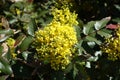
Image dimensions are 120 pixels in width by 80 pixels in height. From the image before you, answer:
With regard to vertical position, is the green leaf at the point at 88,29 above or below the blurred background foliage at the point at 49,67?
above

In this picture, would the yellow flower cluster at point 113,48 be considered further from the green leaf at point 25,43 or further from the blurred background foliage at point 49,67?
the green leaf at point 25,43

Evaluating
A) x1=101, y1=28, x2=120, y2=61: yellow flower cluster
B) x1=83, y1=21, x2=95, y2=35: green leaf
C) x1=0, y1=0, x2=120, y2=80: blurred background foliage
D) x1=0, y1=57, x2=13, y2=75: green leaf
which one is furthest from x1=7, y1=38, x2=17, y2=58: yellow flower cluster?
x1=101, y1=28, x2=120, y2=61: yellow flower cluster

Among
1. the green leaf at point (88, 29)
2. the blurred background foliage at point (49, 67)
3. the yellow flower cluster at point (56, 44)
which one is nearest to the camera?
the yellow flower cluster at point (56, 44)

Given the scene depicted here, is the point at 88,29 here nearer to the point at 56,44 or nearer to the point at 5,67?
the point at 56,44

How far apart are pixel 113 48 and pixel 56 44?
410 mm

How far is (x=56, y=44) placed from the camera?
233cm

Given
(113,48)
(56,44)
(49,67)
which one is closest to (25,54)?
(49,67)

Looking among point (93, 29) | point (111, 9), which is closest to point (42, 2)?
point (111, 9)

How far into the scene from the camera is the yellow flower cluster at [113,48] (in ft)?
7.94

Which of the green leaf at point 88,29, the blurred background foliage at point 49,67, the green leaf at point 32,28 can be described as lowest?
the blurred background foliage at point 49,67

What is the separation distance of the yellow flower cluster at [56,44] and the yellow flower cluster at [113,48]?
246mm

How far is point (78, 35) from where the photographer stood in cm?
265

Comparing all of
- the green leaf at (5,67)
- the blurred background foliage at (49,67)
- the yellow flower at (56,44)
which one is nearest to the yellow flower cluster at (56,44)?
the yellow flower at (56,44)

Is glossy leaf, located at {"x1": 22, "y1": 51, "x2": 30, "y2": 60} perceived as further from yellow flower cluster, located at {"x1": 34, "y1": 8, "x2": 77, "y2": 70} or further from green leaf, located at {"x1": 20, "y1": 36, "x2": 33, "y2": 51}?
yellow flower cluster, located at {"x1": 34, "y1": 8, "x2": 77, "y2": 70}
